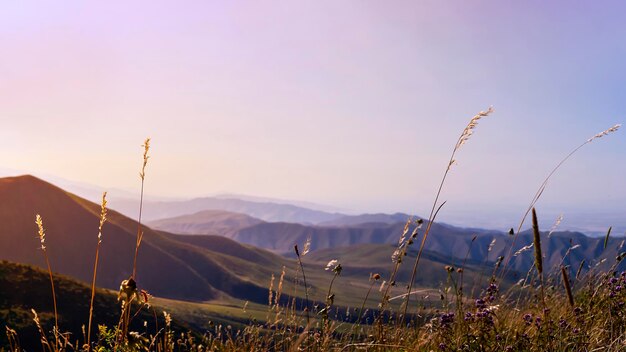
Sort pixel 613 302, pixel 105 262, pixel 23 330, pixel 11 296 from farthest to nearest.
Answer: pixel 105 262 < pixel 11 296 < pixel 23 330 < pixel 613 302

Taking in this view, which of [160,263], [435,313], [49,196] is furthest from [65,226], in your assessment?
[435,313]

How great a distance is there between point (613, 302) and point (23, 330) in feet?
62.5

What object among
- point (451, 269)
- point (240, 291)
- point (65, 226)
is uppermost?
point (451, 269)

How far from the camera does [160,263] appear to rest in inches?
7146

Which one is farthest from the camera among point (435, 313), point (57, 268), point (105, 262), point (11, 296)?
point (105, 262)

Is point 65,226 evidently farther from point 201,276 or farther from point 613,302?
point 613,302

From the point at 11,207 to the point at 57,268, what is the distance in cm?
2732

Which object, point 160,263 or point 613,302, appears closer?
point 613,302

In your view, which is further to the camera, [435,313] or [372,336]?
[435,313]

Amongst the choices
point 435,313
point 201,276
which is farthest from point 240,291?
point 435,313

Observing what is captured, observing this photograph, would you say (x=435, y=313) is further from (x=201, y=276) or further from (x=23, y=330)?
(x=201, y=276)

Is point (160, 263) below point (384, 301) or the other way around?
below

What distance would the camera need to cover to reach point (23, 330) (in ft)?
59.0

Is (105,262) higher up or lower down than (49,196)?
lower down
